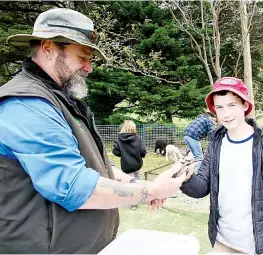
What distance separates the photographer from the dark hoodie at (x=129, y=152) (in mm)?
5340

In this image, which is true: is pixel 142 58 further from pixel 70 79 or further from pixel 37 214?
pixel 37 214

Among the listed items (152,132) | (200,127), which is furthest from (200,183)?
(152,132)

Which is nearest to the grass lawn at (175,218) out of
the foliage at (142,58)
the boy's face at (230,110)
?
the boy's face at (230,110)

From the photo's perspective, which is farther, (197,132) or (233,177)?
(197,132)

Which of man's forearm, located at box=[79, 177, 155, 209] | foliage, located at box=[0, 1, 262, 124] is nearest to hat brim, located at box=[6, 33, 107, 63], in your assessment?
man's forearm, located at box=[79, 177, 155, 209]

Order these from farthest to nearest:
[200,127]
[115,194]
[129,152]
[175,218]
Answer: [129,152] → [200,127] → [175,218] → [115,194]

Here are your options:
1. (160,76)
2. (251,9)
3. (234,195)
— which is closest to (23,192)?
(234,195)

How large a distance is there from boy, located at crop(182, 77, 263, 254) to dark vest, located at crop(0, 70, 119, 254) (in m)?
0.81

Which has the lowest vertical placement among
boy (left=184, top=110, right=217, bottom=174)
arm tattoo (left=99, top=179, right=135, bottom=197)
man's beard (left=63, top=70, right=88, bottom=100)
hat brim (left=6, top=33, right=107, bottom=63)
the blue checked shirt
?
boy (left=184, top=110, right=217, bottom=174)

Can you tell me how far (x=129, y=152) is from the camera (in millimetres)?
5375

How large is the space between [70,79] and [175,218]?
3327 millimetres

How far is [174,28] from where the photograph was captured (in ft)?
38.4

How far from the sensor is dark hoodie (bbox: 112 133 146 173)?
5.34 metres

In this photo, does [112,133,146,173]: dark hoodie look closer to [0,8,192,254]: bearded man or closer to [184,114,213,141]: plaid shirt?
[184,114,213,141]: plaid shirt
